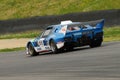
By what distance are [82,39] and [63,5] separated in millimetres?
23880

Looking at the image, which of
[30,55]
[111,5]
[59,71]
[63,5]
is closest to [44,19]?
[111,5]

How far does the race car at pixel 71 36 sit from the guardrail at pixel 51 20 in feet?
32.3

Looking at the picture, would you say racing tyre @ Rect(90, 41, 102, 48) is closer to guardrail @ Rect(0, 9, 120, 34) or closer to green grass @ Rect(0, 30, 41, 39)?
guardrail @ Rect(0, 9, 120, 34)

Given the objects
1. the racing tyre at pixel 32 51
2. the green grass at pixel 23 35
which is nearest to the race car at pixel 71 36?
the racing tyre at pixel 32 51

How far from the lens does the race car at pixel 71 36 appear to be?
20.6m

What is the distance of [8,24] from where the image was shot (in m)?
37.6

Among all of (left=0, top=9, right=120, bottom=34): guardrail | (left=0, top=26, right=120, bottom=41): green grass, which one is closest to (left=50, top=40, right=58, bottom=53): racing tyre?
(left=0, top=26, right=120, bottom=41): green grass

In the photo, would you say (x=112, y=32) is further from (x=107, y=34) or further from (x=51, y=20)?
(x=51, y=20)

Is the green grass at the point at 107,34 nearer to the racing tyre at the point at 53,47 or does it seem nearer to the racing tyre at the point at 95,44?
the racing tyre at the point at 95,44

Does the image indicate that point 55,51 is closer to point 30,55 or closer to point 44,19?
point 30,55

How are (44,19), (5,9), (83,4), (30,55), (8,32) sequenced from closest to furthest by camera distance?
(30,55) → (44,19) → (8,32) → (83,4) → (5,9)

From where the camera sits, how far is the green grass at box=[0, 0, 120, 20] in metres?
40.7

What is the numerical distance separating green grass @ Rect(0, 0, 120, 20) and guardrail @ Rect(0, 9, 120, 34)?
6187 millimetres

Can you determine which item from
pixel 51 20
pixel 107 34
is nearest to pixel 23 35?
pixel 51 20
